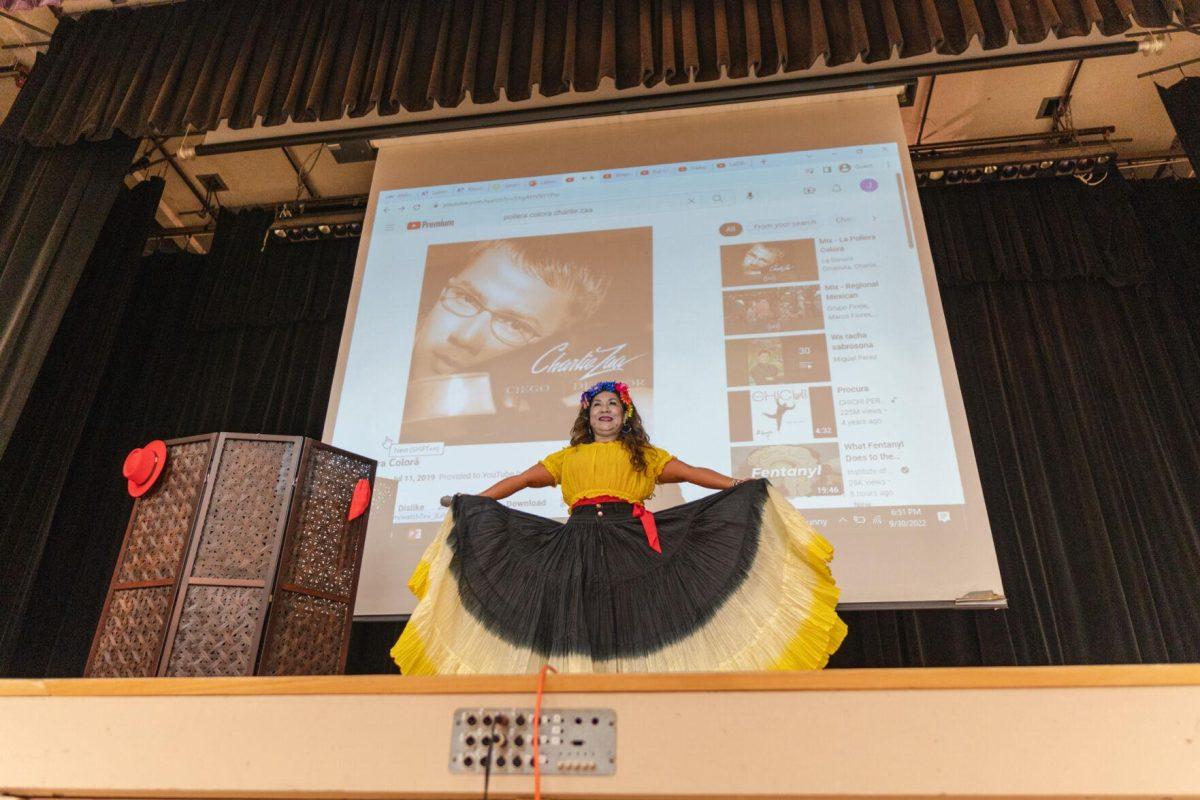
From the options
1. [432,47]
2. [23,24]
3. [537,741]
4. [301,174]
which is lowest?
[537,741]

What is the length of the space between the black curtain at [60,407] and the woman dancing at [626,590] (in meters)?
3.16

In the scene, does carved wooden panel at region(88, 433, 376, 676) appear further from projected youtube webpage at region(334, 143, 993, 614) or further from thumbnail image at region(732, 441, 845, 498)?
thumbnail image at region(732, 441, 845, 498)

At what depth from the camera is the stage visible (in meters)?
1.19

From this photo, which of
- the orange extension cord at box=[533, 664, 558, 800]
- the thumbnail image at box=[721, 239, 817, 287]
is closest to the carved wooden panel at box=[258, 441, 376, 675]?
the orange extension cord at box=[533, 664, 558, 800]

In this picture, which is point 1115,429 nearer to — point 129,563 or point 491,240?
point 491,240

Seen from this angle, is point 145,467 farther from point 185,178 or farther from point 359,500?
point 185,178

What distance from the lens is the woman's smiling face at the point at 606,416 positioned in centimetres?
279

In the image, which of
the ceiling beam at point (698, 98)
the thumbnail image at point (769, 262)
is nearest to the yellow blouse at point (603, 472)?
the thumbnail image at point (769, 262)

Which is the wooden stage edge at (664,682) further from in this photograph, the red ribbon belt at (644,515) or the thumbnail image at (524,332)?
the thumbnail image at (524,332)

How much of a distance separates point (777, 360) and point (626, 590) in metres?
1.56

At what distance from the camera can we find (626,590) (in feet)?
7.64

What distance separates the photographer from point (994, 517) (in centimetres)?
421

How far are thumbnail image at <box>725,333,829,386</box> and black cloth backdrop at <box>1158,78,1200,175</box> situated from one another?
1953mm

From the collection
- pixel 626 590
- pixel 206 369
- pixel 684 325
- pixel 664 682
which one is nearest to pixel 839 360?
pixel 684 325
